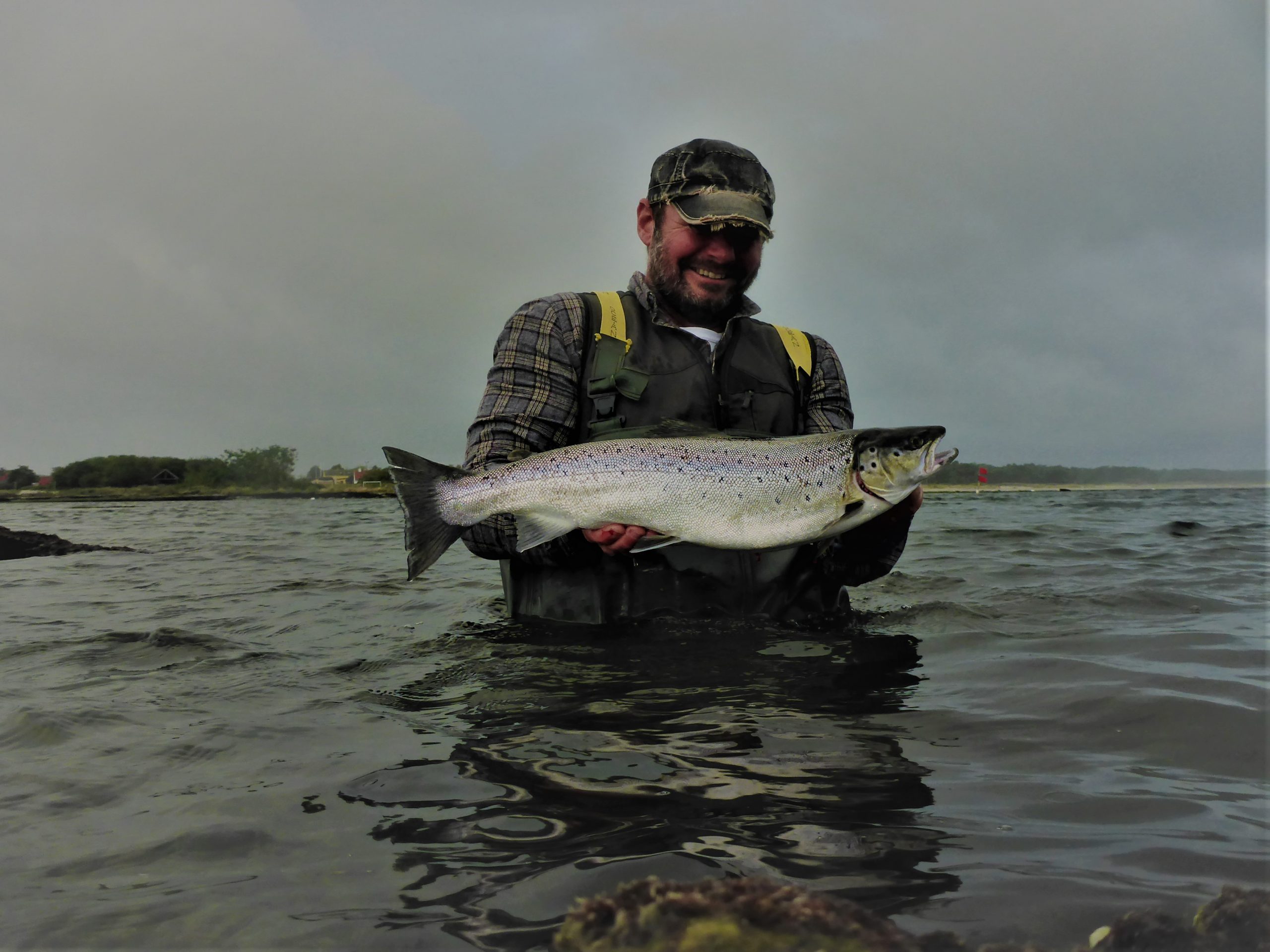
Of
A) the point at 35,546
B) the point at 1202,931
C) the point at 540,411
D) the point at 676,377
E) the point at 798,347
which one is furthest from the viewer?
the point at 35,546

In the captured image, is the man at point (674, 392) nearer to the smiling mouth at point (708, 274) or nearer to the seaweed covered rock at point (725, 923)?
the smiling mouth at point (708, 274)

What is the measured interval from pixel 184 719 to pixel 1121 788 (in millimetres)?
3888

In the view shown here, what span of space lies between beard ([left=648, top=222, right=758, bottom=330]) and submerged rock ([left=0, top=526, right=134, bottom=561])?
12.8 m

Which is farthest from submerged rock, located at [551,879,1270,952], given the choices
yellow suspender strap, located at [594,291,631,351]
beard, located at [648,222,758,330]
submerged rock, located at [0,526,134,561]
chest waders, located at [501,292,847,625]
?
submerged rock, located at [0,526,134,561]

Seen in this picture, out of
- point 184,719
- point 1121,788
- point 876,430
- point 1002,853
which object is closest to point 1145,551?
point 876,430

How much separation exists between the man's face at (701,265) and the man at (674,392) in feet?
0.03

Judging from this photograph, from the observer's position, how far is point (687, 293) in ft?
17.4

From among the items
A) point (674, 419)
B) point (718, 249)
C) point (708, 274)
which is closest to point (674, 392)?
point (674, 419)

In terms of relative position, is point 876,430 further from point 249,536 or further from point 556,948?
Answer: point 249,536

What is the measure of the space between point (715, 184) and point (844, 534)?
240cm

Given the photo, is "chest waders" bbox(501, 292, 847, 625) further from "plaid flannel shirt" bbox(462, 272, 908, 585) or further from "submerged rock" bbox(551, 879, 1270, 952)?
"submerged rock" bbox(551, 879, 1270, 952)

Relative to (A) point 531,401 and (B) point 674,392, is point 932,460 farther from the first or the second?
(A) point 531,401

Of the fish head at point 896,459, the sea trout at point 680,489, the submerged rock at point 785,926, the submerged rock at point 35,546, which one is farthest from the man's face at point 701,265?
the submerged rock at point 35,546

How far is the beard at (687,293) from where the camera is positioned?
5312 mm
